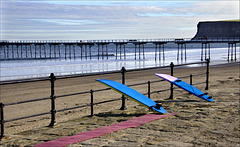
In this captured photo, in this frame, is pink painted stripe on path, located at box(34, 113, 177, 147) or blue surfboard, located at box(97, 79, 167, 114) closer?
pink painted stripe on path, located at box(34, 113, 177, 147)

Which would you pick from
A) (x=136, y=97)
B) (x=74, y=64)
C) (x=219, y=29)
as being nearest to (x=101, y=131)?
(x=136, y=97)

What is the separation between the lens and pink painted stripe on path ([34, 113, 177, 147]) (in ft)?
15.1

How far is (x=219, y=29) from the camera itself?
6245 inches

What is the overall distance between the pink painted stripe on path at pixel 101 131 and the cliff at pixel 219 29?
151931 millimetres

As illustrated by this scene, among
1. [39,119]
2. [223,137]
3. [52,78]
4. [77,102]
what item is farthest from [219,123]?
[77,102]

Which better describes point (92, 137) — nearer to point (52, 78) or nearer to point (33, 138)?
point (33, 138)

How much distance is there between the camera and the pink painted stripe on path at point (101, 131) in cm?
461

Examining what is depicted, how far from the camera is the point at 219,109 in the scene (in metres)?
6.96

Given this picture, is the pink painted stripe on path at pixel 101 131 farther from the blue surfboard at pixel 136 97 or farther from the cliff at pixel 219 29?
the cliff at pixel 219 29

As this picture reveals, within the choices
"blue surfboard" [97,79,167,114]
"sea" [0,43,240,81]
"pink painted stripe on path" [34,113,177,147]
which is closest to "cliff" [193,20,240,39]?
"sea" [0,43,240,81]

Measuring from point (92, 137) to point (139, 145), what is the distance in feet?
2.83

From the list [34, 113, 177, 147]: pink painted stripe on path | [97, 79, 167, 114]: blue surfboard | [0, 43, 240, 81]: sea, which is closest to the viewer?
[34, 113, 177, 147]: pink painted stripe on path

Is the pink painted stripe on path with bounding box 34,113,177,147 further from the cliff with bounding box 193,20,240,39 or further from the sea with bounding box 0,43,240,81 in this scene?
the cliff with bounding box 193,20,240,39

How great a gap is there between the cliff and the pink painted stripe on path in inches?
5982
